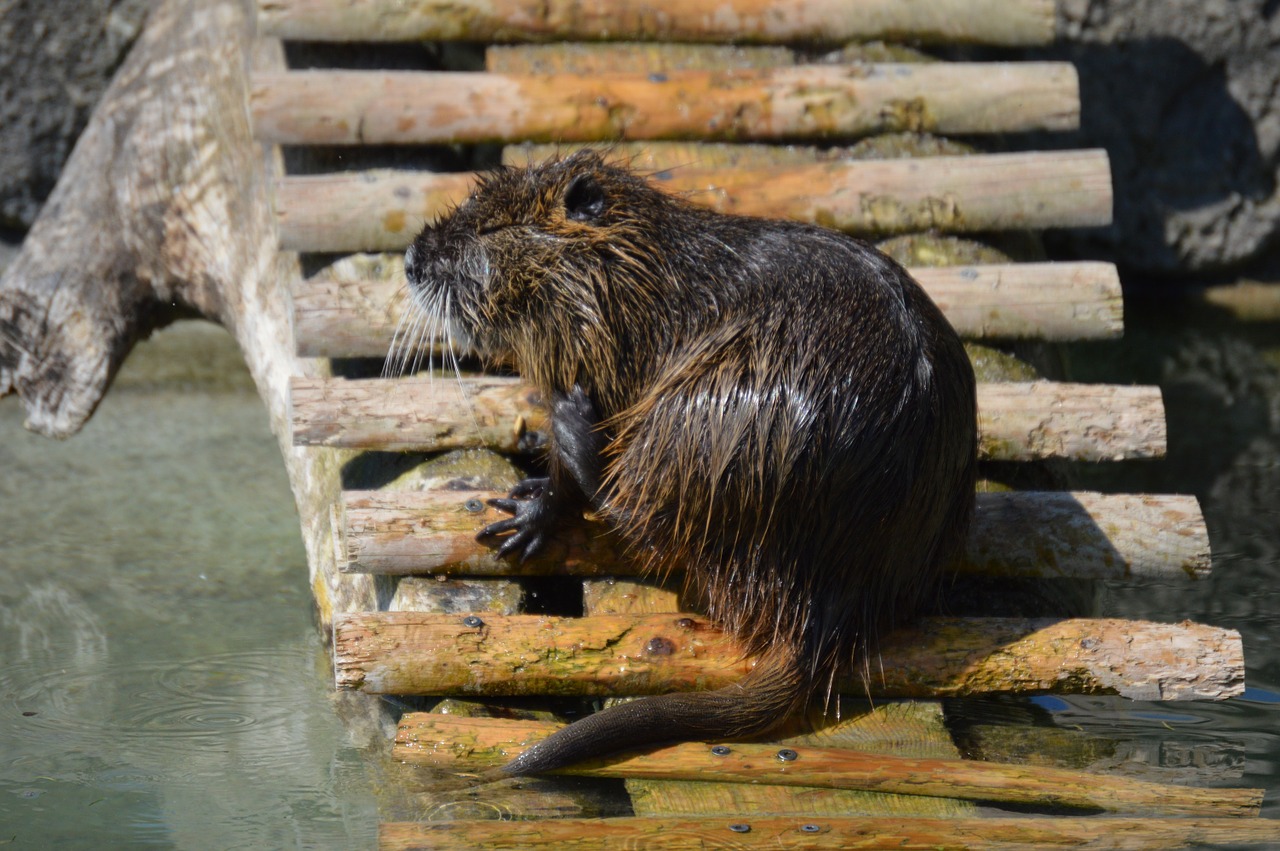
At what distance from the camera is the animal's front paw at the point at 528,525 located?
3281 mm

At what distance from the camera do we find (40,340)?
4555mm

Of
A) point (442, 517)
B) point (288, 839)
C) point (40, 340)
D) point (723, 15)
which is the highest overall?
point (723, 15)

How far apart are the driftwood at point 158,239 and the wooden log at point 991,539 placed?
112cm

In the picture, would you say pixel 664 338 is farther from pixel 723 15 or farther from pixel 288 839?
pixel 723 15

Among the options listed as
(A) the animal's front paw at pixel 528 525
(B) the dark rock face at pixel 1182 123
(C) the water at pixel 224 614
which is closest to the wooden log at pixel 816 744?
(A) the animal's front paw at pixel 528 525

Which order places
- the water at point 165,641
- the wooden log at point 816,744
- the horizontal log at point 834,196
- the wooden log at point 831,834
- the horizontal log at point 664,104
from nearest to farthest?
the wooden log at point 831,834 < the wooden log at point 816,744 < the water at point 165,641 < the horizontal log at point 834,196 < the horizontal log at point 664,104

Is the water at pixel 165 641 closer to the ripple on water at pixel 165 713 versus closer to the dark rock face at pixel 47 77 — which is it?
the ripple on water at pixel 165 713

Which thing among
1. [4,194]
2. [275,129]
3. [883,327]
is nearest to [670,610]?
[883,327]

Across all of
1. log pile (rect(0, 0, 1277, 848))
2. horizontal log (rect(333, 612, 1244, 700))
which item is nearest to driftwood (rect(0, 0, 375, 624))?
log pile (rect(0, 0, 1277, 848))

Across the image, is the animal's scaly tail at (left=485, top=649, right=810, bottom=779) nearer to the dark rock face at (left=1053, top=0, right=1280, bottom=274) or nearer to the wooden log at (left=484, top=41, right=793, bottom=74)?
the wooden log at (left=484, top=41, right=793, bottom=74)

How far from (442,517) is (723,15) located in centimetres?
202

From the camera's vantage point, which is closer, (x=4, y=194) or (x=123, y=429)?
(x=123, y=429)

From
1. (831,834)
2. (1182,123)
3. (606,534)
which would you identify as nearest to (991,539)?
(606,534)

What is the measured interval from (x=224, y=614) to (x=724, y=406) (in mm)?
2078
